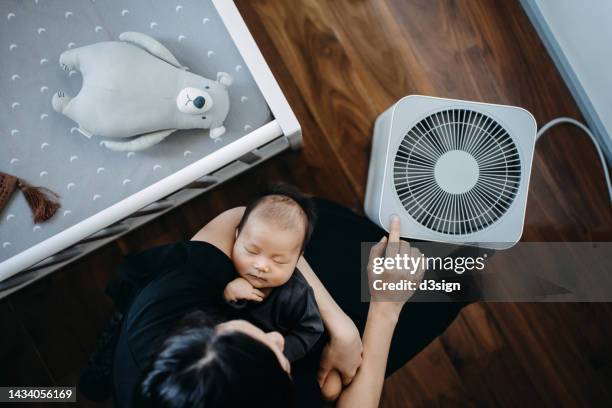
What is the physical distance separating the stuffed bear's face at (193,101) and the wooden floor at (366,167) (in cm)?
43

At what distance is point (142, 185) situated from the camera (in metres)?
0.82

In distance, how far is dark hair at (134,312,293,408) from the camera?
0.46 metres

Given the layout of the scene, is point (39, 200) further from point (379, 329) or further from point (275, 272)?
point (379, 329)

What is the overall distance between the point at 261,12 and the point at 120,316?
2.91 ft

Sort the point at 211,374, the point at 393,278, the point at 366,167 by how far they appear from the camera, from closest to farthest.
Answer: the point at 211,374, the point at 393,278, the point at 366,167

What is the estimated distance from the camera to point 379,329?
31.8 inches

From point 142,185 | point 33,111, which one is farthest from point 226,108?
point 33,111

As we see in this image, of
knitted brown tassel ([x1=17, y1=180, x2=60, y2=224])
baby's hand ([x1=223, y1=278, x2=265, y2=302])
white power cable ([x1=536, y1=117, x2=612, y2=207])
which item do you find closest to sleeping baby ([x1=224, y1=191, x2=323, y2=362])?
baby's hand ([x1=223, y1=278, x2=265, y2=302])

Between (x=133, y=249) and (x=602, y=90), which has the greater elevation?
(x=133, y=249)

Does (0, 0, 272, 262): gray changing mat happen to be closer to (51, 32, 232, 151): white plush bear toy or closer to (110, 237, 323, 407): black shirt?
(51, 32, 232, 151): white plush bear toy

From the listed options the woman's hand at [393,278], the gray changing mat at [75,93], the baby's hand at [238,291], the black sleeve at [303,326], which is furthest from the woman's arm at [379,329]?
the gray changing mat at [75,93]

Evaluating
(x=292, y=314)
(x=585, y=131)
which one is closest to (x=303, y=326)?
(x=292, y=314)

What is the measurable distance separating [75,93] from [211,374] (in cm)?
60

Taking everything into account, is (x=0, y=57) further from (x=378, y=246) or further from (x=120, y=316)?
(x=378, y=246)
